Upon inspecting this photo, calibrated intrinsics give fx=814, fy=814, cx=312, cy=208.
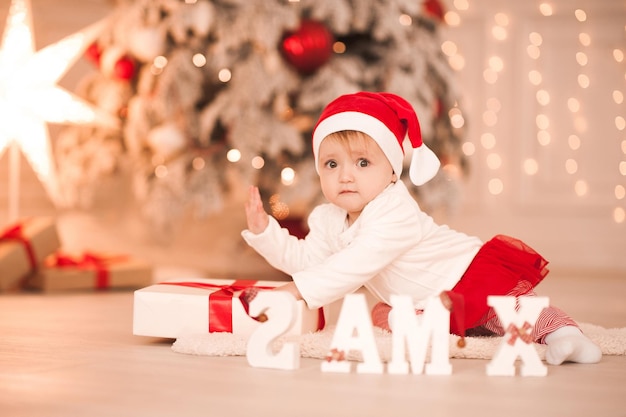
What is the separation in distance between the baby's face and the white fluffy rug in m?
0.28

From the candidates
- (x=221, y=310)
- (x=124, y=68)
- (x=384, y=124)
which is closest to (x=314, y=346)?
(x=221, y=310)

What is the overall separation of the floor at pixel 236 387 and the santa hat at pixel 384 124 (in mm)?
408

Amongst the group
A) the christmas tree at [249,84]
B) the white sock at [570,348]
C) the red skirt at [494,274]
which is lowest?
the white sock at [570,348]

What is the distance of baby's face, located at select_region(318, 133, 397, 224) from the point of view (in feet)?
5.37

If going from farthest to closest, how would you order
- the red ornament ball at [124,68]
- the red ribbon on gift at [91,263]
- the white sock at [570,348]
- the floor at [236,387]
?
1. the red ornament ball at [124,68]
2. the red ribbon on gift at [91,263]
3. the white sock at [570,348]
4. the floor at [236,387]

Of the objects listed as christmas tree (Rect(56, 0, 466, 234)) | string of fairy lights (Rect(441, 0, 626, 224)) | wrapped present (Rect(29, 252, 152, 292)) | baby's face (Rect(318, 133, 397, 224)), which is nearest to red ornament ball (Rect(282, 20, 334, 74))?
christmas tree (Rect(56, 0, 466, 234))

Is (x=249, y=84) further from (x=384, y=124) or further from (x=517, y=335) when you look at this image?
(x=517, y=335)

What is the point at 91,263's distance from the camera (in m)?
2.75

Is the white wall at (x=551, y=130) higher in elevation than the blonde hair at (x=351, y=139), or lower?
higher

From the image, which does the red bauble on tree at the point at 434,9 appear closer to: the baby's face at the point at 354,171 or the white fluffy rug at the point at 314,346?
the baby's face at the point at 354,171

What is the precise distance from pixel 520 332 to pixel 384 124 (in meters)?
0.50

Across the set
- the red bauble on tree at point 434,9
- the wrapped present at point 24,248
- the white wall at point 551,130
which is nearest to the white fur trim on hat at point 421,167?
the red bauble on tree at point 434,9

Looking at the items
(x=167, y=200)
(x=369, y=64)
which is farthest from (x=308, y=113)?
(x=167, y=200)

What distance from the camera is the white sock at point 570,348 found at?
1508mm
